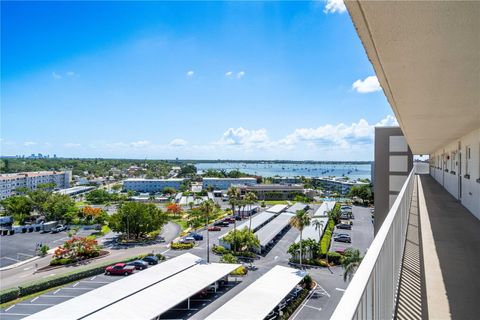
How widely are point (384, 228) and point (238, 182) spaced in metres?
75.9

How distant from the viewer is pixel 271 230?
33.2 meters

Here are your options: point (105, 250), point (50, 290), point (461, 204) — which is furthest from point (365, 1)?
point (105, 250)

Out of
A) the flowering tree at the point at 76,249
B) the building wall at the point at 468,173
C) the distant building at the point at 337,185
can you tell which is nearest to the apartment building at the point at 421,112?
the building wall at the point at 468,173

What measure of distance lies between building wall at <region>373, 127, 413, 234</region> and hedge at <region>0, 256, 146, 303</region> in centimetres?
2162

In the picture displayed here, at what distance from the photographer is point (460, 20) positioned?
202cm

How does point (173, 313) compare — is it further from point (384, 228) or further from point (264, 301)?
point (384, 228)

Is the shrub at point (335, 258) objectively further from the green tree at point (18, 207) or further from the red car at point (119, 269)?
the green tree at point (18, 207)

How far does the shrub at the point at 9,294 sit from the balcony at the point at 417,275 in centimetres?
2398

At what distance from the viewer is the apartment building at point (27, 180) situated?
2511 inches

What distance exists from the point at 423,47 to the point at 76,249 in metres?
31.0

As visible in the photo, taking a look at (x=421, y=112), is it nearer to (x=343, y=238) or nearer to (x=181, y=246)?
(x=343, y=238)

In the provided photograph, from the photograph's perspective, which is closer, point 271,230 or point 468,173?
point 468,173

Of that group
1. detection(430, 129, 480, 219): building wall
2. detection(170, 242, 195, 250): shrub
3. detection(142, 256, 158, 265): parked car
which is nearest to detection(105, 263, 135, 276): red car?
detection(142, 256, 158, 265): parked car

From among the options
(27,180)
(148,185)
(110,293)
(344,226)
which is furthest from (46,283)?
(27,180)
